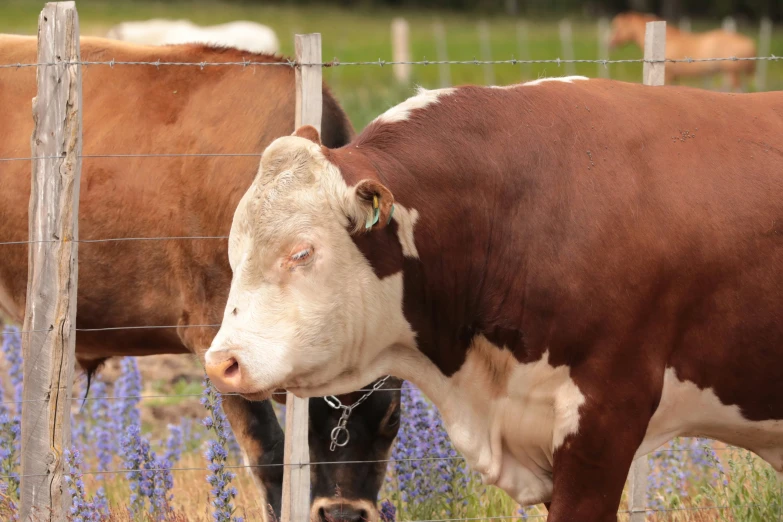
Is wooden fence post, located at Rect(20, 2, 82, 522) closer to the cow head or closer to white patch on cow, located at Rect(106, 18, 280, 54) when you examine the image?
the cow head

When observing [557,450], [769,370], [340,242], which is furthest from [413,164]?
[769,370]

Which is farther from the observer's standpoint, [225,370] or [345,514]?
[345,514]

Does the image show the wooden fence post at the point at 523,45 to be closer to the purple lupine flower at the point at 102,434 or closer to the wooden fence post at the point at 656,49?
the purple lupine flower at the point at 102,434

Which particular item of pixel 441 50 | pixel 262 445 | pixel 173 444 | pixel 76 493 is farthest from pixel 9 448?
pixel 441 50

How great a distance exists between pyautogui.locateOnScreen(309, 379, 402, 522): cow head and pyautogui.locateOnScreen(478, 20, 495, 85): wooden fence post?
21738mm

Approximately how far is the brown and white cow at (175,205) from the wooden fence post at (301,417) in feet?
0.79

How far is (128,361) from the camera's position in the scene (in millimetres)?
5816

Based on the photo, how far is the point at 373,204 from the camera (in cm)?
317

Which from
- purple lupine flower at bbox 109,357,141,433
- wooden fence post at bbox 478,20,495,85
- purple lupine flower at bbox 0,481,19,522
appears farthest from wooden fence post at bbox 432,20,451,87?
purple lupine flower at bbox 0,481,19,522

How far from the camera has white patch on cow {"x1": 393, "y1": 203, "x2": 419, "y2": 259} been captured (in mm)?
3348

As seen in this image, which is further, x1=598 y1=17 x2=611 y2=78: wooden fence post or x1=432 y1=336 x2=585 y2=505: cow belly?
x1=598 y1=17 x2=611 y2=78: wooden fence post

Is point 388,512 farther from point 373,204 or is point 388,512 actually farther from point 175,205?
point 373,204

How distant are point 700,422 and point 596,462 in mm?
459

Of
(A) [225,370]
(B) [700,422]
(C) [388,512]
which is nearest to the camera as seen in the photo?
(A) [225,370]
